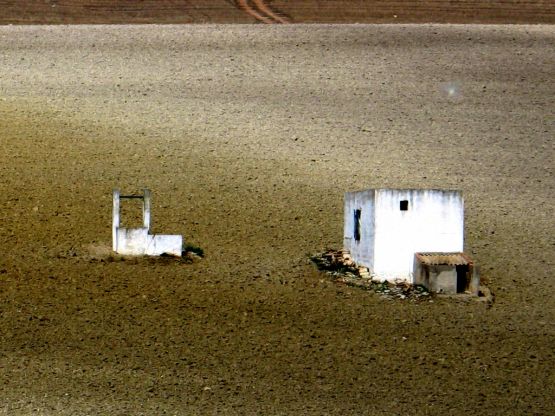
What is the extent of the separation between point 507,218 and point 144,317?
11727 mm

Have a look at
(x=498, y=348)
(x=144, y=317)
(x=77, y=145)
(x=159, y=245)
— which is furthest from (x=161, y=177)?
(x=498, y=348)

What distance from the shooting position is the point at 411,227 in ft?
90.2

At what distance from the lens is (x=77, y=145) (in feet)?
118

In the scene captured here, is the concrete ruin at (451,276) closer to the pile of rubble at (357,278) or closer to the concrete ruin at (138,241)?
the pile of rubble at (357,278)

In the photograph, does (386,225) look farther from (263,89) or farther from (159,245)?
(263,89)

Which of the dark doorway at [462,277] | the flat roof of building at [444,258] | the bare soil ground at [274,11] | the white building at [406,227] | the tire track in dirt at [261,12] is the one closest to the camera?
the dark doorway at [462,277]

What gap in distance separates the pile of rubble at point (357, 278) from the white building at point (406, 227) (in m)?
0.28

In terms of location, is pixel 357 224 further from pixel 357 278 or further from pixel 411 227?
pixel 357 278

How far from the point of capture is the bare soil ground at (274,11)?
51.7m

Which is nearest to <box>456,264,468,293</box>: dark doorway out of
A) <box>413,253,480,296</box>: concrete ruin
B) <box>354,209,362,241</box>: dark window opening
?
<box>413,253,480,296</box>: concrete ruin

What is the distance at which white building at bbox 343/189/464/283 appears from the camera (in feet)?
89.6

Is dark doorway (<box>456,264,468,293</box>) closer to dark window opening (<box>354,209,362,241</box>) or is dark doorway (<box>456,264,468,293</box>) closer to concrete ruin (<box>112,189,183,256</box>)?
dark window opening (<box>354,209,362,241</box>)

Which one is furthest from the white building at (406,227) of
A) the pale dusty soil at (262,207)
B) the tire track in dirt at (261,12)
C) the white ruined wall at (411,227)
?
the tire track in dirt at (261,12)

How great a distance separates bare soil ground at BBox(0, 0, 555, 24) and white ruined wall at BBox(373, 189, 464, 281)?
83.1ft
